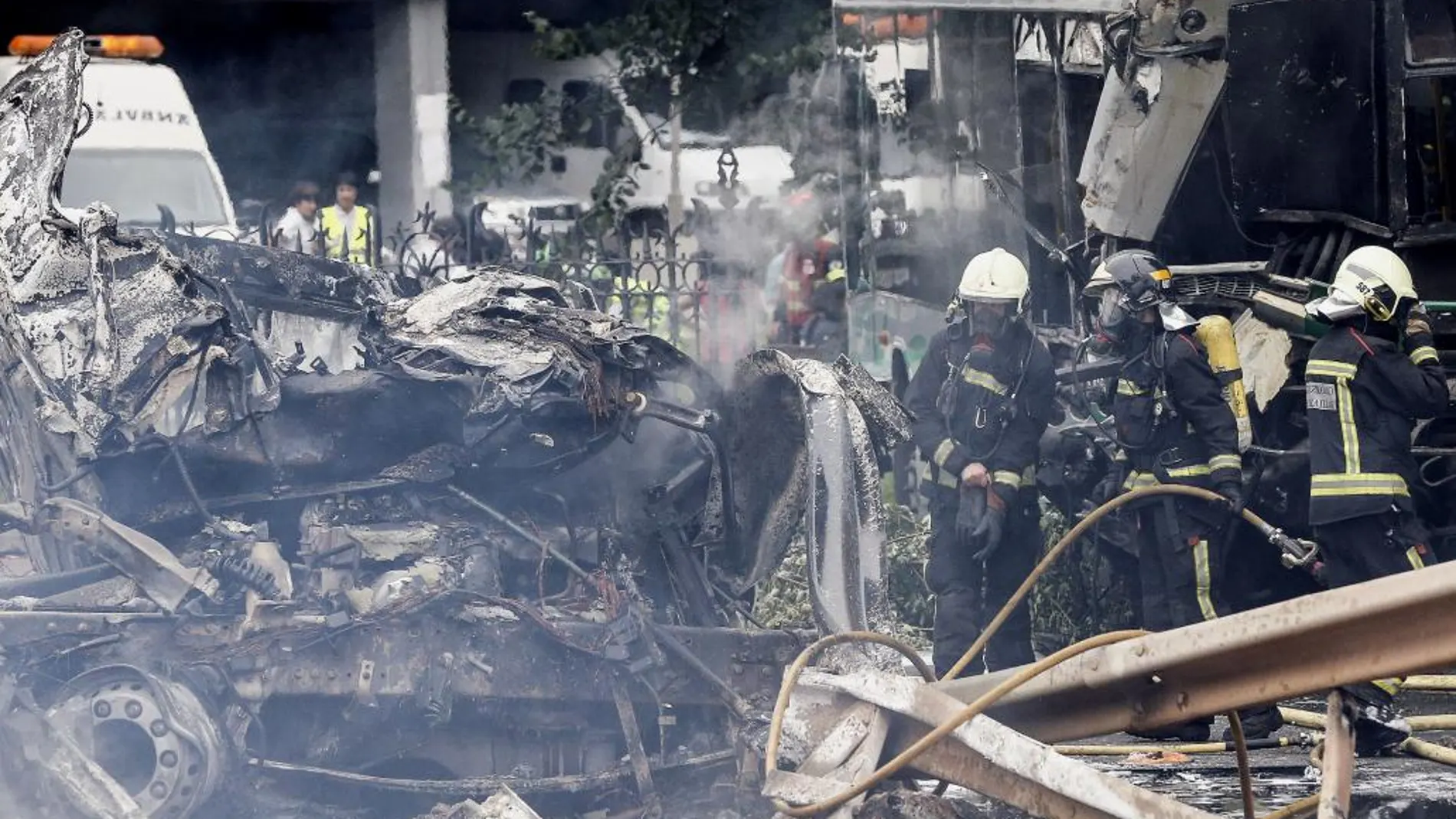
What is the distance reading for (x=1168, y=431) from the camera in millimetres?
7871

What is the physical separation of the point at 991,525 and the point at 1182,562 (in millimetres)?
767

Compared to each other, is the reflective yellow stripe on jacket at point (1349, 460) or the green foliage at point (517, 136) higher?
the green foliage at point (517, 136)

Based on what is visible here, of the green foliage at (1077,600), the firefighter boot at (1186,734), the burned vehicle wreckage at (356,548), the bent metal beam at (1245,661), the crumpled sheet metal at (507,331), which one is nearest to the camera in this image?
the bent metal beam at (1245,661)

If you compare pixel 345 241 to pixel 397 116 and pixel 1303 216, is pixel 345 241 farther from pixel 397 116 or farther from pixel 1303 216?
pixel 397 116

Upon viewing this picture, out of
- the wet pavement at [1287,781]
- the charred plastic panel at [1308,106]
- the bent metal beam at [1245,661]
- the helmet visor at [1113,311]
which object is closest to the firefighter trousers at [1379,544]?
the wet pavement at [1287,781]

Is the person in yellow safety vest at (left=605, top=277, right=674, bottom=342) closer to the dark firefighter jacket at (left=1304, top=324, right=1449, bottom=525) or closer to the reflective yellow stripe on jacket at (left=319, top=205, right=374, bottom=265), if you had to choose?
the reflective yellow stripe on jacket at (left=319, top=205, right=374, bottom=265)

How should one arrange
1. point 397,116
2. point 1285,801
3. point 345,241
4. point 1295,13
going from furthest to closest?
1. point 397,116
2. point 345,241
3. point 1295,13
4. point 1285,801

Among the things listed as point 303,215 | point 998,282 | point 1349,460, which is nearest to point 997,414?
point 998,282

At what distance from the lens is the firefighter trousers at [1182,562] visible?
25.7 ft

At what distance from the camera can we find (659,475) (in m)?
7.15

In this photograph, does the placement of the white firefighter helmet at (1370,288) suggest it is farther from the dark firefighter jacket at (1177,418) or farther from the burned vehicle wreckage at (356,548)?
the burned vehicle wreckage at (356,548)

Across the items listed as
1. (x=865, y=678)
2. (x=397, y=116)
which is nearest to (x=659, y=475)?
(x=865, y=678)

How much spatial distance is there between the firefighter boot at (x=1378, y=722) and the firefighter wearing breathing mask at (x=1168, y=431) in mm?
806

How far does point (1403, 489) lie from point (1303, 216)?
2.47 m
